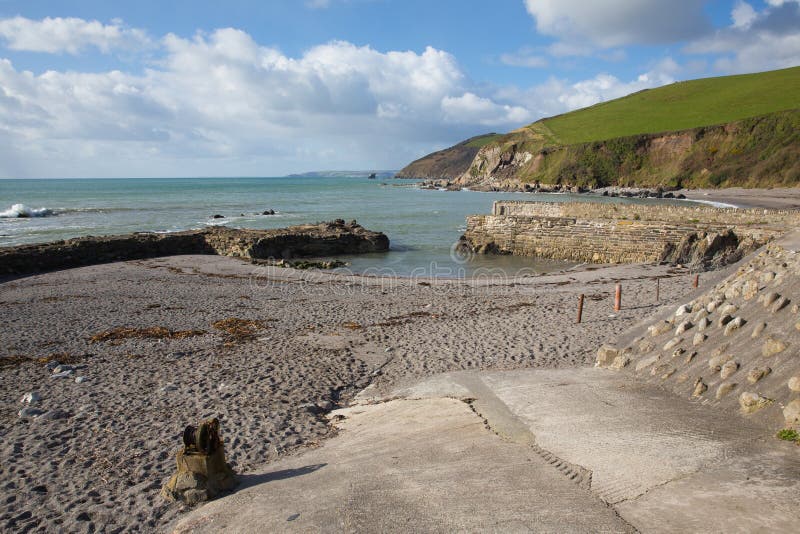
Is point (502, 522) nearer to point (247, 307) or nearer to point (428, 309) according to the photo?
point (428, 309)

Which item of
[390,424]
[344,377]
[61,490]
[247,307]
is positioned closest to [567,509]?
[390,424]

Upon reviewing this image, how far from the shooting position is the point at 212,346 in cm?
1198

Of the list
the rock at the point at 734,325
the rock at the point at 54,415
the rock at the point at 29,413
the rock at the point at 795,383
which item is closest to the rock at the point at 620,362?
the rock at the point at 734,325

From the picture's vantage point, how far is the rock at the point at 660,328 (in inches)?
321

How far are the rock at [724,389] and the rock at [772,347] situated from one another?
50 centimetres

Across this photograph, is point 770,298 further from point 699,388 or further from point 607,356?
point 607,356

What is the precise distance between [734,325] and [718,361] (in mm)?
748

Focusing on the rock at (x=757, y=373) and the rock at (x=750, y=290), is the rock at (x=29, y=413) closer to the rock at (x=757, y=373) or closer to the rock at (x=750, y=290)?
the rock at (x=757, y=373)

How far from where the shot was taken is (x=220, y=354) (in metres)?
11.3

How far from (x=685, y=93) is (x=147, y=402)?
123 meters

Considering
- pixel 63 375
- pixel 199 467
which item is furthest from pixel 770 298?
pixel 63 375

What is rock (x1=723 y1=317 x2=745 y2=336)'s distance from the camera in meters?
6.66

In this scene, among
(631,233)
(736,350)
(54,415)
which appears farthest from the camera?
(631,233)

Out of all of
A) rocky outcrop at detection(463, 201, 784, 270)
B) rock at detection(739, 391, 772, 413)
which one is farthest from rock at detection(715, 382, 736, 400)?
rocky outcrop at detection(463, 201, 784, 270)
